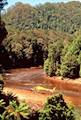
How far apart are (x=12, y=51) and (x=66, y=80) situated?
3570 cm

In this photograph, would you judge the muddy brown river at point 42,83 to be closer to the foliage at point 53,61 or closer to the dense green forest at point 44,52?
the foliage at point 53,61

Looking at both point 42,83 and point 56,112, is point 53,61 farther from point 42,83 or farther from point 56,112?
point 56,112

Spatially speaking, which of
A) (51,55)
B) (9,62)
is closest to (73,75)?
(51,55)

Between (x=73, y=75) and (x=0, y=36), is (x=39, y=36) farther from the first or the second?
(x=0, y=36)

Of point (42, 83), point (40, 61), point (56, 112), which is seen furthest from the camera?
point (40, 61)

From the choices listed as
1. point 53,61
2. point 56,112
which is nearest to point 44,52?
point 53,61

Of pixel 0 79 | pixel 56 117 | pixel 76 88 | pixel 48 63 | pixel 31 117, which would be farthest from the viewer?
pixel 48 63

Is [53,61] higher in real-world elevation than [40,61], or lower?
higher

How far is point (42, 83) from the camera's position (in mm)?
81625

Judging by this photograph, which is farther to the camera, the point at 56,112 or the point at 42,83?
the point at 42,83

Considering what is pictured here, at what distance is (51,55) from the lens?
301ft

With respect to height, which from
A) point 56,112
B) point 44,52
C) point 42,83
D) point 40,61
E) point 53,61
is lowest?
point 40,61

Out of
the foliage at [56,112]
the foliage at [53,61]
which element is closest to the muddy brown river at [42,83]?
the foliage at [53,61]

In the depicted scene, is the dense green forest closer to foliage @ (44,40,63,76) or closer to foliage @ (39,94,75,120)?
foliage @ (44,40,63,76)
